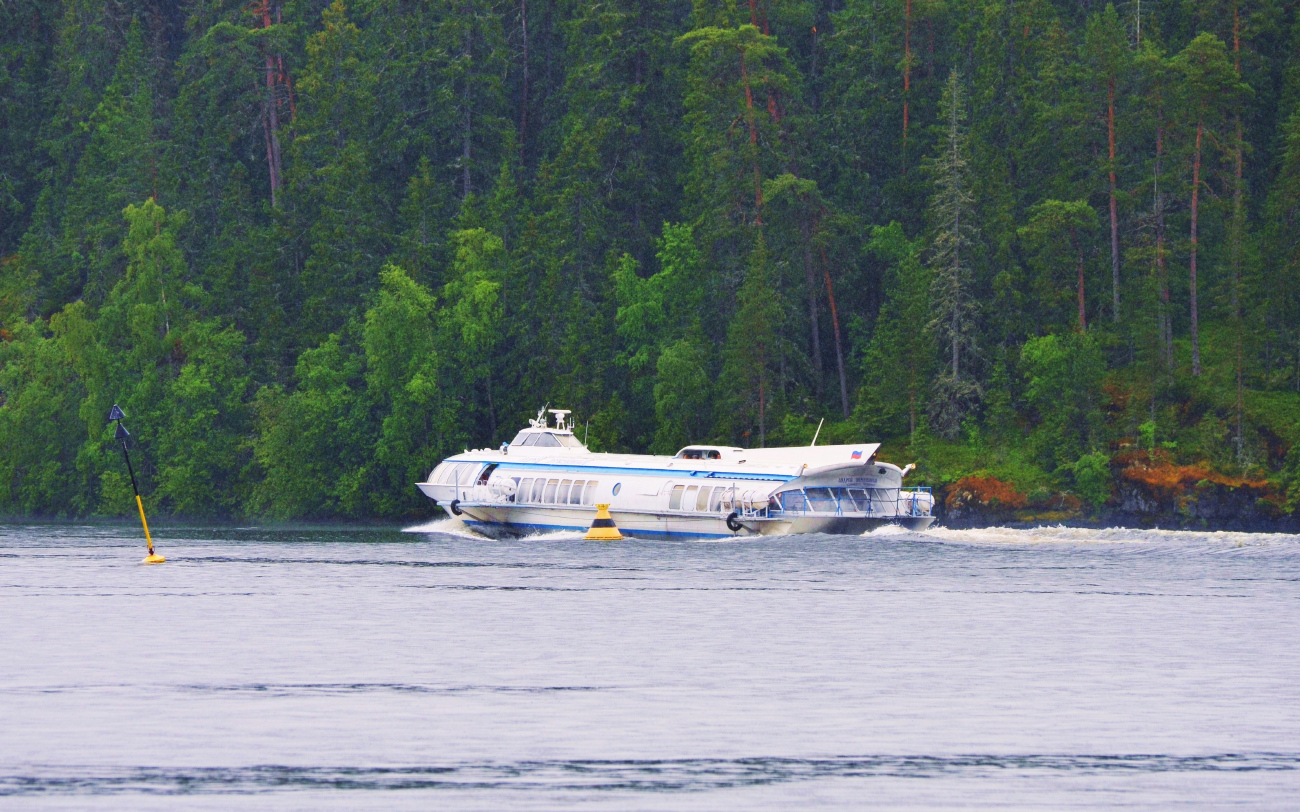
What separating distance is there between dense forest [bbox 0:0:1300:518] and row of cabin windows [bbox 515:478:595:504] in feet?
65.6

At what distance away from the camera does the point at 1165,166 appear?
105 meters

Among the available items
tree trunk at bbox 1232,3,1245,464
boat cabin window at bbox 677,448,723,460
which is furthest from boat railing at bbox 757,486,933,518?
tree trunk at bbox 1232,3,1245,464

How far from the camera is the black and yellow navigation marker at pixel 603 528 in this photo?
80.3 meters

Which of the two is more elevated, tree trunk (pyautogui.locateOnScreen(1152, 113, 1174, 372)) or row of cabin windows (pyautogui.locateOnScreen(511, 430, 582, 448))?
tree trunk (pyautogui.locateOnScreen(1152, 113, 1174, 372))

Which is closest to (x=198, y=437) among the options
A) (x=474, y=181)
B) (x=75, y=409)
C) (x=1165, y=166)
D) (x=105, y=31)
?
(x=75, y=409)

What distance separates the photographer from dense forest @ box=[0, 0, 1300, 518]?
9988cm

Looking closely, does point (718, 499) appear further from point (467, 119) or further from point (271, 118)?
point (271, 118)

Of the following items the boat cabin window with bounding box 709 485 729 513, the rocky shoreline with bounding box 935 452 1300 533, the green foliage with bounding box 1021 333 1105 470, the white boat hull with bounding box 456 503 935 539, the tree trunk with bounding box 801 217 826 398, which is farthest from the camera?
the tree trunk with bounding box 801 217 826 398

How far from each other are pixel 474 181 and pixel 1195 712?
102 meters

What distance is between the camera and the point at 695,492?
78500mm

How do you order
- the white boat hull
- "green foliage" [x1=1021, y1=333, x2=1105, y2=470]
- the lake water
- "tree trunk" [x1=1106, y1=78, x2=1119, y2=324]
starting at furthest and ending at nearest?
"tree trunk" [x1=1106, y1=78, x2=1119, y2=324], "green foliage" [x1=1021, y1=333, x2=1105, y2=470], the white boat hull, the lake water

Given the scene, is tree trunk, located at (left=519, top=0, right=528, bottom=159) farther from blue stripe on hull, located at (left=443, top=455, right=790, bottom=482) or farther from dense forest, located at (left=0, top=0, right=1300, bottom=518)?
blue stripe on hull, located at (left=443, top=455, right=790, bottom=482)

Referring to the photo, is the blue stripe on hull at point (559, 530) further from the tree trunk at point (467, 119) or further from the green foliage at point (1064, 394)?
the tree trunk at point (467, 119)

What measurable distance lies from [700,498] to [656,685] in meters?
43.1
